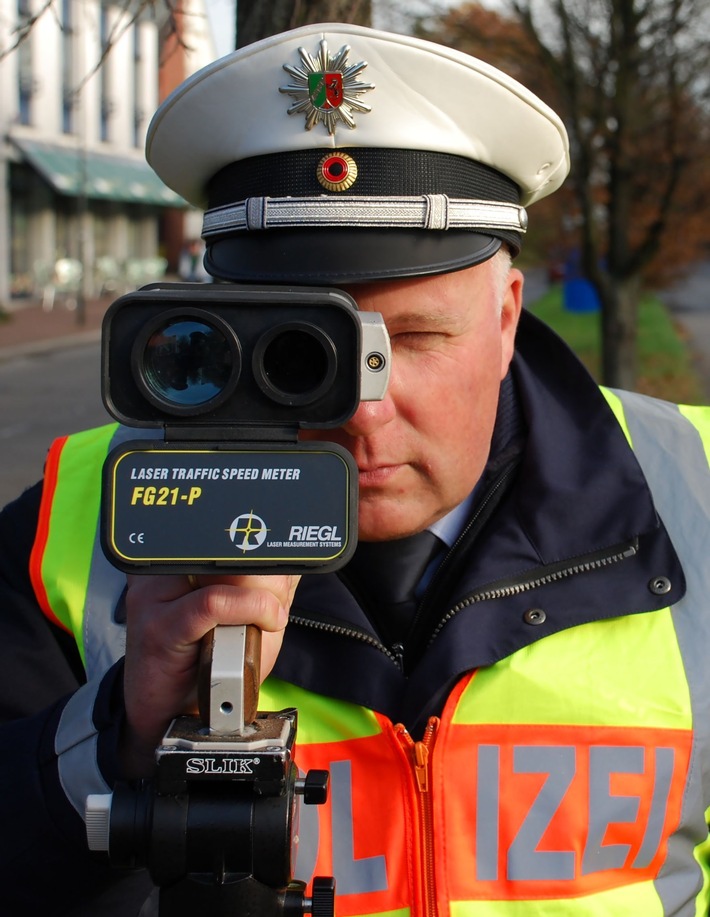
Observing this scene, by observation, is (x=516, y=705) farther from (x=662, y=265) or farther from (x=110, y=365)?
(x=662, y=265)

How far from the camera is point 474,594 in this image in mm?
1863

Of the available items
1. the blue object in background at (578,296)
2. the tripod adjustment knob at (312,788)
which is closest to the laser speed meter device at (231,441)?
the tripod adjustment knob at (312,788)

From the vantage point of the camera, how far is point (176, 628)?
1365mm

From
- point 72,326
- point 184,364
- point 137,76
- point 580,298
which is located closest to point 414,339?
point 184,364

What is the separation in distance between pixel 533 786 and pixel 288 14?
2.13 metres

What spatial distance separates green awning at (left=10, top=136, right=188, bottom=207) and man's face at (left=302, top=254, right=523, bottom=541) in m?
24.5

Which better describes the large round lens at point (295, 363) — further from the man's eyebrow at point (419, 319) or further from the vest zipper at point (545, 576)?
the vest zipper at point (545, 576)

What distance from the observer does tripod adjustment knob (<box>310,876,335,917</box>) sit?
137 cm

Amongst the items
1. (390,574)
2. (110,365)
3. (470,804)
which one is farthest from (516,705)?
(110,365)

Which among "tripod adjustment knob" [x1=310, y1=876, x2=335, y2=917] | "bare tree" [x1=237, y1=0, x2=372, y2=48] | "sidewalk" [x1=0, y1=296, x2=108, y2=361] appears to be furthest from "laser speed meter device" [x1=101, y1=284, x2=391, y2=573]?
"sidewalk" [x1=0, y1=296, x2=108, y2=361]

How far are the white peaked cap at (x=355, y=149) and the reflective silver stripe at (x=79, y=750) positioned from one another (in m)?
0.71

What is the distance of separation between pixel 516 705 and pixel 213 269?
88cm

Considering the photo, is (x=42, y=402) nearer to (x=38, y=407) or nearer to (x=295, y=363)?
(x=38, y=407)

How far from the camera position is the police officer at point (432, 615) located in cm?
180
